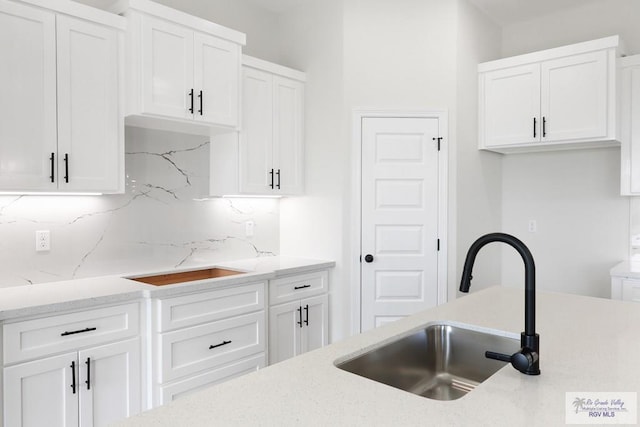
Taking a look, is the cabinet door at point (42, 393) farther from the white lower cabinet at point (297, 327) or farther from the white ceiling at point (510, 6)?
the white ceiling at point (510, 6)

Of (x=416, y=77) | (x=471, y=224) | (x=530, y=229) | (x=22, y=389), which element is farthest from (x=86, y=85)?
(x=530, y=229)

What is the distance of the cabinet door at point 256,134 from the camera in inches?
130

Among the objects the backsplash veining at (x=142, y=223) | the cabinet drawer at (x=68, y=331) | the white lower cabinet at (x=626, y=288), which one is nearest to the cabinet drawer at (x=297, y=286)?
the backsplash veining at (x=142, y=223)

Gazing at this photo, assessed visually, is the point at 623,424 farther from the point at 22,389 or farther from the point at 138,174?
the point at 138,174

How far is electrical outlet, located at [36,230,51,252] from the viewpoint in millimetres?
2561

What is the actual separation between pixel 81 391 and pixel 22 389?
25 cm

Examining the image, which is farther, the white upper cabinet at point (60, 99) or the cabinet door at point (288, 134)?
the cabinet door at point (288, 134)

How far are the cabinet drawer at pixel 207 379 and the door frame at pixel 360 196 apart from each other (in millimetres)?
947

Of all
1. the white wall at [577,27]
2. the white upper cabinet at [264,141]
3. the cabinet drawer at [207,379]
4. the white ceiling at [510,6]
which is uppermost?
the white ceiling at [510,6]

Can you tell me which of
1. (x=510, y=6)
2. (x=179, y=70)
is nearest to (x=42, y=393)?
(x=179, y=70)

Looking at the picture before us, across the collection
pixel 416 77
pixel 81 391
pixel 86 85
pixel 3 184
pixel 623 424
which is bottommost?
pixel 81 391

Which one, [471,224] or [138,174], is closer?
[138,174]

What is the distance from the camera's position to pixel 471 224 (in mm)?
3771

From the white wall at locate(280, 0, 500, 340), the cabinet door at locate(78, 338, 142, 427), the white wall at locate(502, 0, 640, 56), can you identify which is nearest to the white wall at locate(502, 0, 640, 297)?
the white wall at locate(502, 0, 640, 56)
